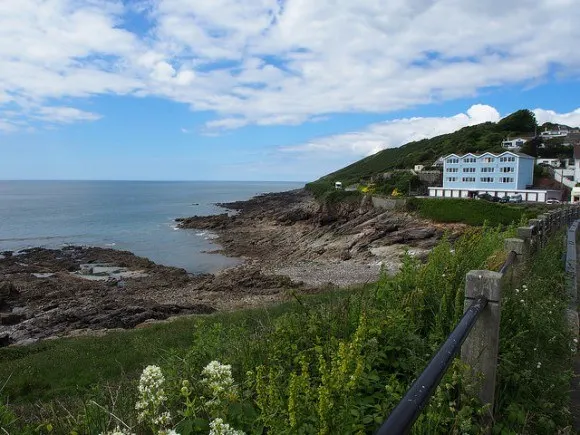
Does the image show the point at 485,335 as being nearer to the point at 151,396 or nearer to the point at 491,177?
the point at 151,396

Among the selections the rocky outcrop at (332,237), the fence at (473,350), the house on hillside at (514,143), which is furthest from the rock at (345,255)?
the house on hillside at (514,143)

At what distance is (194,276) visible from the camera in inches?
1258

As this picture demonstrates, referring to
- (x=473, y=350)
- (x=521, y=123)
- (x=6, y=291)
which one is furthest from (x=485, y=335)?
(x=521, y=123)

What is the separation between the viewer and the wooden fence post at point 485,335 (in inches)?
116

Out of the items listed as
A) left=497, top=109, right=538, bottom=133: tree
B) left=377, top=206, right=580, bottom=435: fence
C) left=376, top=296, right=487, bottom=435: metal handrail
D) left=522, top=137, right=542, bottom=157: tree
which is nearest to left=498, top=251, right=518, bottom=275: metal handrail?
left=377, top=206, right=580, bottom=435: fence

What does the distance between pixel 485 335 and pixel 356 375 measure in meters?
1.05

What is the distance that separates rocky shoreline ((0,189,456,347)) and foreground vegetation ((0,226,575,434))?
11.9 metres

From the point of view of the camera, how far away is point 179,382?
3.91 metres

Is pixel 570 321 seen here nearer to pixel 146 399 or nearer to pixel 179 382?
pixel 179 382

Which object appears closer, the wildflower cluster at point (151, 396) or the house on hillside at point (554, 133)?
the wildflower cluster at point (151, 396)

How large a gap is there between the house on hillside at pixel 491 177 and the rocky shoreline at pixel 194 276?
20.2m

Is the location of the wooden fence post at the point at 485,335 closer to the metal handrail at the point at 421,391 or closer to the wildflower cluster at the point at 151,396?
the metal handrail at the point at 421,391

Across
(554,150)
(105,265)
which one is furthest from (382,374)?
(554,150)

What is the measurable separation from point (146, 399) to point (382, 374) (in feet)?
6.77
